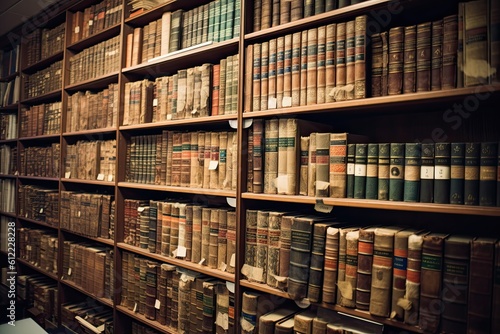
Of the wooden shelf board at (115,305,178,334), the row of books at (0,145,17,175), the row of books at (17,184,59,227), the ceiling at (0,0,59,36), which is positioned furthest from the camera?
the row of books at (0,145,17,175)

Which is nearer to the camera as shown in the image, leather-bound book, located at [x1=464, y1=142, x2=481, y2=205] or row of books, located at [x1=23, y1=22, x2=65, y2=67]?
leather-bound book, located at [x1=464, y1=142, x2=481, y2=205]

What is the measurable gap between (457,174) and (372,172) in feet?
0.84

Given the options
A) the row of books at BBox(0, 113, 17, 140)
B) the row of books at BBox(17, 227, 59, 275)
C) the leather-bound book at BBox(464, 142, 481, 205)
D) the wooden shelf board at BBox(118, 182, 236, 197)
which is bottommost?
the row of books at BBox(17, 227, 59, 275)

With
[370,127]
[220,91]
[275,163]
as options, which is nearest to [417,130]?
[370,127]

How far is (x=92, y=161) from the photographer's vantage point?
2326 millimetres

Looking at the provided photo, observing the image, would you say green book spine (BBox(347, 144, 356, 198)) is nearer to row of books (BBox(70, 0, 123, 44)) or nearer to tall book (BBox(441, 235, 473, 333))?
tall book (BBox(441, 235, 473, 333))

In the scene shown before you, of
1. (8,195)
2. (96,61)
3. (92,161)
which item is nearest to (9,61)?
(8,195)

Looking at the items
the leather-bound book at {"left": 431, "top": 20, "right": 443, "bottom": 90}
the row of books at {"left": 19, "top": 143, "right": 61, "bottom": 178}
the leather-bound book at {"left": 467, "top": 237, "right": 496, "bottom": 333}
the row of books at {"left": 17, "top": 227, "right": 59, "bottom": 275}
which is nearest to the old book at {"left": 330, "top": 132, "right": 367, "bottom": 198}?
the leather-bound book at {"left": 431, "top": 20, "right": 443, "bottom": 90}

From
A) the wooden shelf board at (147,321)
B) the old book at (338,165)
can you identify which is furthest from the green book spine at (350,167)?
the wooden shelf board at (147,321)

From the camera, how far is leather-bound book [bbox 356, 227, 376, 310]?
1.17m

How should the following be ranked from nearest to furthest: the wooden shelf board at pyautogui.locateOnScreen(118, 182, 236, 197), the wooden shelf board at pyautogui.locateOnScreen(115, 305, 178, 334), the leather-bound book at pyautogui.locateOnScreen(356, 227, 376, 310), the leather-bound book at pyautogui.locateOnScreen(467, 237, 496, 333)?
1. the leather-bound book at pyautogui.locateOnScreen(467, 237, 496, 333)
2. the leather-bound book at pyautogui.locateOnScreen(356, 227, 376, 310)
3. the wooden shelf board at pyautogui.locateOnScreen(118, 182, 236, 197)
4. the wooden shelf board at pyautogui.locateOnScreen(115, 305, 178, 334)

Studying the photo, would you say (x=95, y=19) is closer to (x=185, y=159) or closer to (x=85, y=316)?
(x=185, y=159)

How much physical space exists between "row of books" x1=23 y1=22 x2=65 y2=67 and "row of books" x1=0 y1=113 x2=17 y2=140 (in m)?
0.62

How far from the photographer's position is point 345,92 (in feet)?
4.12
